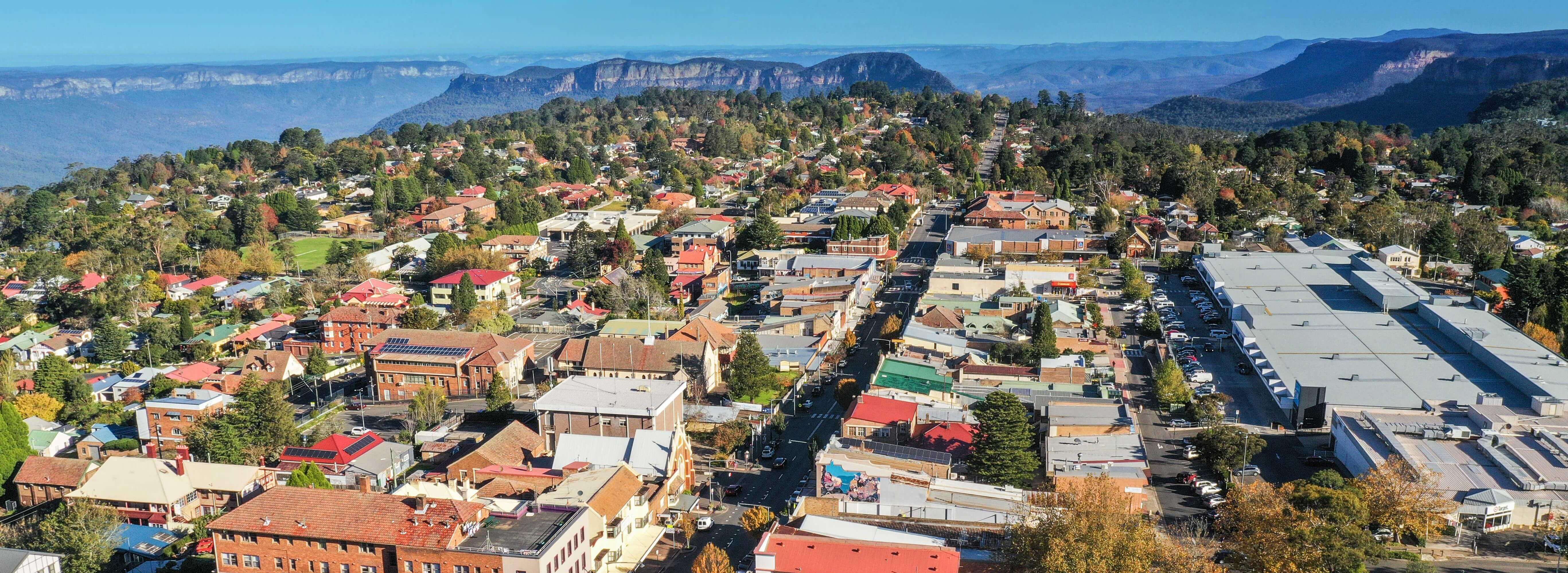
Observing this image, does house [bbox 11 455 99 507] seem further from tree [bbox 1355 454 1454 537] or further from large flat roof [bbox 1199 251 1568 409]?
large flat roof [bbox 1199 251 1568 409]

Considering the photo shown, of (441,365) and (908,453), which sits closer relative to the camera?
(908,453)

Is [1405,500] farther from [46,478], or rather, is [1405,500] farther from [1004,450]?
[46,478]

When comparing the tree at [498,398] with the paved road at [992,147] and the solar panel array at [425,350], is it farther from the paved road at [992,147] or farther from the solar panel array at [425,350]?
the paved road at [992,147]

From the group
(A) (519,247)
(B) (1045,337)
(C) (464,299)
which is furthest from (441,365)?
(A) (519,247)

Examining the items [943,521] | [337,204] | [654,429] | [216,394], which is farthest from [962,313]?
[337,204]

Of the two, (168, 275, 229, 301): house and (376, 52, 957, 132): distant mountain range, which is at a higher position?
(376, 52, 957, 132): distant mountain range

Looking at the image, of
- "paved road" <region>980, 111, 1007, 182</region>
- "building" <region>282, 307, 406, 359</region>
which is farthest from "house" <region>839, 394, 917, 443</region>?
"paved road" <region>980, 111, 1007, 182</region>
